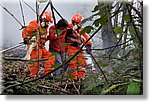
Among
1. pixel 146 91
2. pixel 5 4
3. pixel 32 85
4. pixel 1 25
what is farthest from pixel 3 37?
pixel 146 91

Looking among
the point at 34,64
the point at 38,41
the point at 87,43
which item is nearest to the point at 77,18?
the point at 87,43

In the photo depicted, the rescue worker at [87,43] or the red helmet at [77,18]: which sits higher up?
the red helmet at [77,18]

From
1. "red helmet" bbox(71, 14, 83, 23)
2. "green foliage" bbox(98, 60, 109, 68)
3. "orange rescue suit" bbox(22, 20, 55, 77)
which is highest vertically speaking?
"red helmet" bbox(71, 14, 83, 23)

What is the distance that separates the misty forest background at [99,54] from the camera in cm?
188

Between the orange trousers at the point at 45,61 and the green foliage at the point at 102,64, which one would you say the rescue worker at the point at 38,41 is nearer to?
the orange trousers at the point at 45,61

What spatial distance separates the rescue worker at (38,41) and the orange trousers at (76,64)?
11 centimetres

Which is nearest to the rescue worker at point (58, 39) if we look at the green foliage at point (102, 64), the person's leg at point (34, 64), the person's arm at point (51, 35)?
the person's arm at point (51, 35)

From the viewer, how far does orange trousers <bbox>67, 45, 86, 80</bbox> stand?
6.39 feet

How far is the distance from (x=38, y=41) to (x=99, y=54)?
0.36 m

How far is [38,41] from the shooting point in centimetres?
195

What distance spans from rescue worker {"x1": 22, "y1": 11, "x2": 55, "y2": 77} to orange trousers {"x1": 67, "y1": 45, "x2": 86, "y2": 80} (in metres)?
0.11

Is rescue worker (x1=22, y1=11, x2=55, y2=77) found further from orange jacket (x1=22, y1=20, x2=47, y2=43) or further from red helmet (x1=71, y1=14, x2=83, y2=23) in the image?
red helmet (x1=71, y1=14, x2=83, y2=23)

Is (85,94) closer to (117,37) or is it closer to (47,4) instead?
(117,37)

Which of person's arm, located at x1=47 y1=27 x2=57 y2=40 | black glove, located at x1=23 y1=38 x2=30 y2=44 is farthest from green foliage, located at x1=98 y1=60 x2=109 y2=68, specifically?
black glove, located at x1=23 y1=38 x2=30 y2=44
